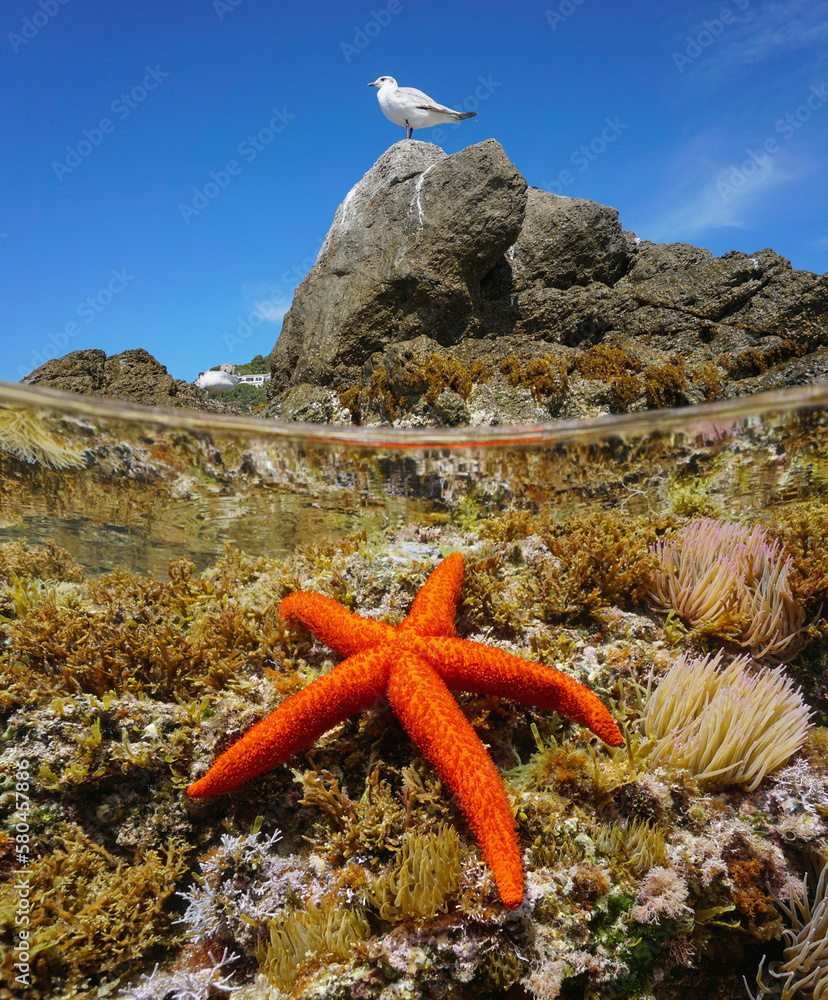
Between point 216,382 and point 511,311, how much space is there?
10.8m

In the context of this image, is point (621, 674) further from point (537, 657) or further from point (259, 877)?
point (259, 877)

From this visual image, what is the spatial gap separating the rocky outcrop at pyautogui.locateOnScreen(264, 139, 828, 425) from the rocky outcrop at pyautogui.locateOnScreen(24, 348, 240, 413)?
7.74 feet

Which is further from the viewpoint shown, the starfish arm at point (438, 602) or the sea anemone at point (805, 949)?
the starfish arm at point (438, 602)

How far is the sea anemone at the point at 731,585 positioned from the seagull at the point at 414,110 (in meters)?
14.8

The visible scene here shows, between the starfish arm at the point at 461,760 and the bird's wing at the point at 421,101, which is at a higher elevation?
the bird's wing at the point at 421,101

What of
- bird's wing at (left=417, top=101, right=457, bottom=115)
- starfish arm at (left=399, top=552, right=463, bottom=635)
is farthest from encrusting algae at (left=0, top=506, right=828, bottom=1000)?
bird's wing at (left=417, top=101, right=457, bottom=115)

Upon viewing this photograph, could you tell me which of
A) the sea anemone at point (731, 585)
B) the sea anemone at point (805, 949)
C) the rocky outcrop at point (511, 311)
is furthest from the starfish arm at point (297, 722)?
the rocky outcrop at point (511, 311)

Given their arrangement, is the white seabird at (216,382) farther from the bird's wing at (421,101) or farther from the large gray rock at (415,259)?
the bird's wing at (421,101)

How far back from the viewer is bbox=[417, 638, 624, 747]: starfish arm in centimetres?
223

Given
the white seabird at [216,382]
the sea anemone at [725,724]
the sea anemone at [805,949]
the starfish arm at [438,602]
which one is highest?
the white seabird at [216,382]

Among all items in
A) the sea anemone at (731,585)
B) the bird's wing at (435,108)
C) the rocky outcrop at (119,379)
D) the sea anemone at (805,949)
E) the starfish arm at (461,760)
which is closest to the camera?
the starfish arm at (461,760)

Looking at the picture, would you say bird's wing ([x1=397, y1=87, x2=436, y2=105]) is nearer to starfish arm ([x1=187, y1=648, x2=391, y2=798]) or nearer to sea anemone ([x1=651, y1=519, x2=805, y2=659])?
sea anemone ([x1=651, y1=519, x2=805, y2=659])

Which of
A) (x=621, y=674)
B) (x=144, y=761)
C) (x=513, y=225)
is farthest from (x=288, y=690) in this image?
(x=513, y=225)

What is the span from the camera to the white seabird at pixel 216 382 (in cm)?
1669
